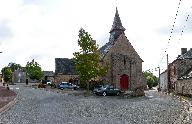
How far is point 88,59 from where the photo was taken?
2510 inches

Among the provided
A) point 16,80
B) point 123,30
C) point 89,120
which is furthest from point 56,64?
point 16,80

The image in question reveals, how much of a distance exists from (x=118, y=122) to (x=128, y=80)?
52173mm

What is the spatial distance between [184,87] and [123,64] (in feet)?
49.6

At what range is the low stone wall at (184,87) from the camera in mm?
57838

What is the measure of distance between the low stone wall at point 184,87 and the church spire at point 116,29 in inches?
588

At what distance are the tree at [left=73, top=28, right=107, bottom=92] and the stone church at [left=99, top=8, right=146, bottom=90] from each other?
29.1 feet

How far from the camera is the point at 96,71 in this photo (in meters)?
64.5

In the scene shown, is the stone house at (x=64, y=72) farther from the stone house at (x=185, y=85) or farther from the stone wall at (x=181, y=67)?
the stone house at (x=185, y=85)

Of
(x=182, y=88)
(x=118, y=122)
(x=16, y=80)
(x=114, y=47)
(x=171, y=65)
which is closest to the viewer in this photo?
(x=118, y=122)

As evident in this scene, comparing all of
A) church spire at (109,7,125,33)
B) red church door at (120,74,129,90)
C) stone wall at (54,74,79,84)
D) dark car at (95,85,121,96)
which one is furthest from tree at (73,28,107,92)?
stone wall at (54,74,79,84)

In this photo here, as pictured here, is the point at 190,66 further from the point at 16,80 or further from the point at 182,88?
the point at 16,80

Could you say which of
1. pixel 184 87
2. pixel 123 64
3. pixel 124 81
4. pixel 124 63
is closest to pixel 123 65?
pixel 123 64

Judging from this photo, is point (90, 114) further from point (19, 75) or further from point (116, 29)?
point (19, 75)

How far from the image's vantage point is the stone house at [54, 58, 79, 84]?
94.7 metres
